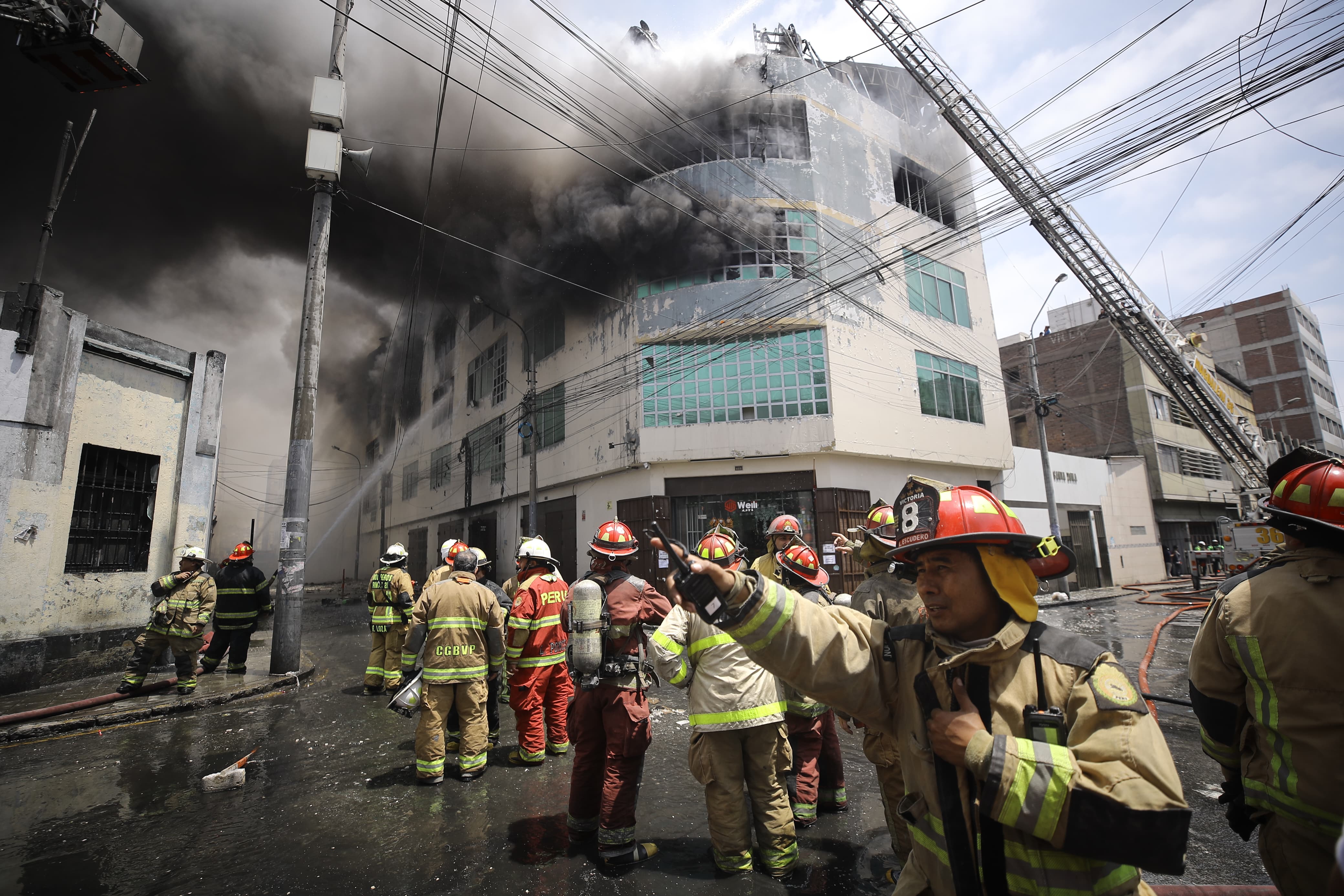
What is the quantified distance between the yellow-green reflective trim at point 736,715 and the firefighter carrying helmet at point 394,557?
5.60 meters

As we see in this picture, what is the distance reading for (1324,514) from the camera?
203 cm

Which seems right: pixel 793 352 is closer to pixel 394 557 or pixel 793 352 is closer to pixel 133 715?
pixel 394 557

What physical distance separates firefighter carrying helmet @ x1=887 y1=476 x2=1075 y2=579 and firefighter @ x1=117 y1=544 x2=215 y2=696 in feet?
29.1

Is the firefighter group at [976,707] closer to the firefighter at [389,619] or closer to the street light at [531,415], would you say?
the firefighter at [389,619]

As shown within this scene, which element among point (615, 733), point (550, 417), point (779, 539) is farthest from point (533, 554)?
point (550, 417)

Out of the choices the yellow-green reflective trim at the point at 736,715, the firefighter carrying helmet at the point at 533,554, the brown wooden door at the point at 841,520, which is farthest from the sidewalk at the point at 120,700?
the brown wooden door at the point at 841,520

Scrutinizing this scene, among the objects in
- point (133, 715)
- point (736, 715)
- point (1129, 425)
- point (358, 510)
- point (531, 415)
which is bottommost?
point (133, 715)

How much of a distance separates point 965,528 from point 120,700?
9.64 m

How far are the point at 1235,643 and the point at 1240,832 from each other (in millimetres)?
694

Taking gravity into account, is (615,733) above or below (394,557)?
below

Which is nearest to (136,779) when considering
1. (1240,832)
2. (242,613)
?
(242,613)

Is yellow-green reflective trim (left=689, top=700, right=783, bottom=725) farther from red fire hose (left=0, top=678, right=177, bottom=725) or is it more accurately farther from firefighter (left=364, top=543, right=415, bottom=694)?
red fire hose (left=0, top=678, right=177, bottom=725)

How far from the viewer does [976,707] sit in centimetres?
151

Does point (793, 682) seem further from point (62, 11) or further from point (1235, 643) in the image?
point (62, 11)
